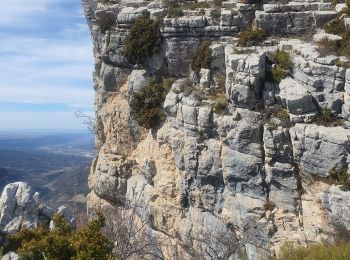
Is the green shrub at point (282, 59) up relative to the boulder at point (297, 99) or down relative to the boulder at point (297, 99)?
up

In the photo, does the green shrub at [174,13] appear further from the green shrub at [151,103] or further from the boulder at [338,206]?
the boulder at [338,206]

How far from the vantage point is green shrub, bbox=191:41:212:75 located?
23.7m

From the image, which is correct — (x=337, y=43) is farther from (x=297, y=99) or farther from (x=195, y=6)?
(x=195, y=6)

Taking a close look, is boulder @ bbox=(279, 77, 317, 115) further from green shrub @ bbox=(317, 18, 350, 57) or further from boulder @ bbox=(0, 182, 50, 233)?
boulder @ bbox=(0, 182, 50, 233)

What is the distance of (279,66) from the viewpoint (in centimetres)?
2094

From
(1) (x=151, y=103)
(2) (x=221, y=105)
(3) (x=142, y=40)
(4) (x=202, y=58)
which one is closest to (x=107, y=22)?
(3) (x=142, y=40)

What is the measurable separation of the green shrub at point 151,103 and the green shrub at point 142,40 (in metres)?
1.83

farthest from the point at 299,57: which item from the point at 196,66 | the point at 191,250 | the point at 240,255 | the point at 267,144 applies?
the point at 191,250

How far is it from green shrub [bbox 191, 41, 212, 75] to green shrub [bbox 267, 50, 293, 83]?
3689 mm

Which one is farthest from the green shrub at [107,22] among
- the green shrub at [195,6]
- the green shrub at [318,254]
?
the green shrub at [318,254]

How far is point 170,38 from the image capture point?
2583cm

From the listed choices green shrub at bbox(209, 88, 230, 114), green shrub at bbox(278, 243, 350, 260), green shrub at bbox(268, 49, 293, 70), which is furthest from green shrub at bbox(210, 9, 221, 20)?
green shrub at bbox(278, 243, 350, 260)

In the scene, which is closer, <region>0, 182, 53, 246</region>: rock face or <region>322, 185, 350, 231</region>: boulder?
<region>322, 185, 350, 231</region>: boulder

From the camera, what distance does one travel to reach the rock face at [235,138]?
19203 millimetres
